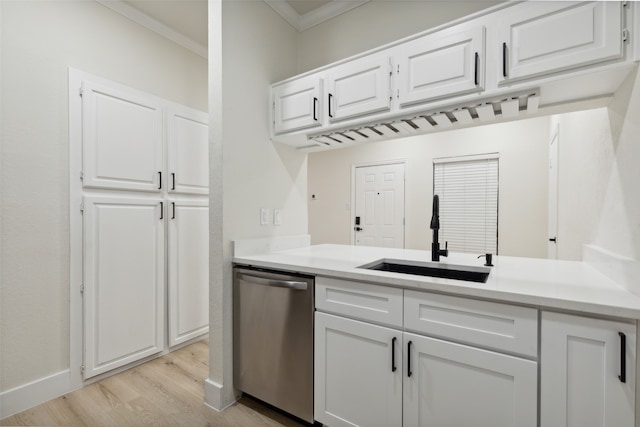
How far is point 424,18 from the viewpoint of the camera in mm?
1903

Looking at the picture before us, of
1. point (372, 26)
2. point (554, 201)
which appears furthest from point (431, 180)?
point (372, 26)

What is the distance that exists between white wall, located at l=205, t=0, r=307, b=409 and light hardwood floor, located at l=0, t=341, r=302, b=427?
4.9 inches

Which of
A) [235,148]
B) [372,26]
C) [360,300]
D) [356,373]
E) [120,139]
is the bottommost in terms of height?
[356,373]

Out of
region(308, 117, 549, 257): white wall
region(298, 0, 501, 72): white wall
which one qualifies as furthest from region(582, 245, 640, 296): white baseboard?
region(308, 117, 549, 257): white wall

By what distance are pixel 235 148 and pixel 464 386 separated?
68.6 inches

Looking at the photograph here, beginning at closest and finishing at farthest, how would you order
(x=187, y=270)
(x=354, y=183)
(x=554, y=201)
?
1. (x=187, y=270)
2. (x=554, y=201)
3. (x=354, y=183)

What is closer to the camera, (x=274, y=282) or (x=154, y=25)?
(x=274, y=282)

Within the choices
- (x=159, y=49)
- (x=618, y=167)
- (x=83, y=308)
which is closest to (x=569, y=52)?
(x=618, y=167)

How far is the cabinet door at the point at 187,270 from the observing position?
8.41ft

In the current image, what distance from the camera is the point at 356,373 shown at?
144 cm

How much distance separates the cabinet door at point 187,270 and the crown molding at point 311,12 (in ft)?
5.65

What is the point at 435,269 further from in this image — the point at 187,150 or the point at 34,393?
the point at 34,393

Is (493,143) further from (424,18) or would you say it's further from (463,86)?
(463,86)

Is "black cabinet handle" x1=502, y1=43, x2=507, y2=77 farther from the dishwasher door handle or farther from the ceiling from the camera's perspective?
the dishwasher door handle
